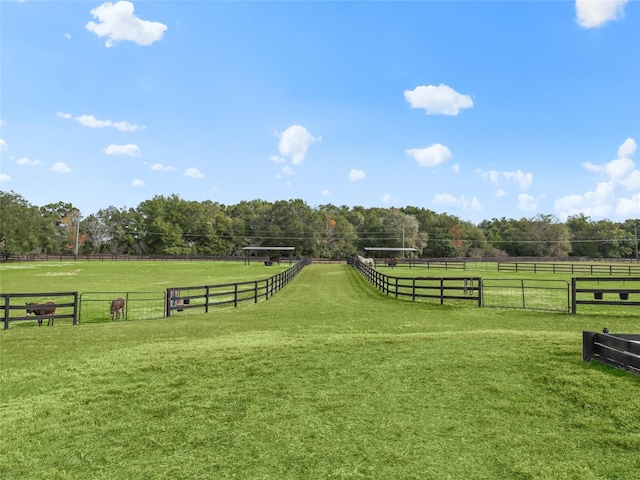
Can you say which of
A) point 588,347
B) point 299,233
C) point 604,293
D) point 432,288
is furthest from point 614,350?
point 299,233

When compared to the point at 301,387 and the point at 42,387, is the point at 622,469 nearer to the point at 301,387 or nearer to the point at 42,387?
the point at 301,387

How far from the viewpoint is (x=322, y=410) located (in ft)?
17.0

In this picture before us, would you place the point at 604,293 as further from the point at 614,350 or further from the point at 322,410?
the point at 322,410

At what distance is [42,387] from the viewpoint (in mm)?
6379

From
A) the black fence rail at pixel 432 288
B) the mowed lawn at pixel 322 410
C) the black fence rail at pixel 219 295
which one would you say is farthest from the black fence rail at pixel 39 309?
the black fence rail at pixel 432 288

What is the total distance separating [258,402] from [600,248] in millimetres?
132219

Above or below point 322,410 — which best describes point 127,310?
below

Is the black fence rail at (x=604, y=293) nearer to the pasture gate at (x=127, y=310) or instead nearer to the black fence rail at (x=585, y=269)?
the black fence rail at (x=585, y=269)

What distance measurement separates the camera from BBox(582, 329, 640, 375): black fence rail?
18.6ft

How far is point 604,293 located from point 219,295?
60.0ft

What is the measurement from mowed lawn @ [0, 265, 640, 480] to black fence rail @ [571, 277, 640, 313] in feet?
19.5

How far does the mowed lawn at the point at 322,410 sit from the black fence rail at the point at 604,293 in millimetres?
5954

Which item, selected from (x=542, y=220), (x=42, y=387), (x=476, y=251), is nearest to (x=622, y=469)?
(x=42, y=387)

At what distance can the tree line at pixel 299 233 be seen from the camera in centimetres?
9950
